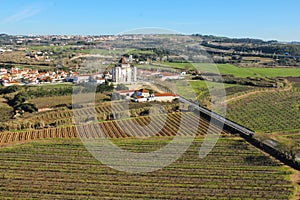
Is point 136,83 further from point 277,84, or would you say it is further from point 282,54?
point 282,54

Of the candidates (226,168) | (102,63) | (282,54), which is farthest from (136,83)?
(282,54)

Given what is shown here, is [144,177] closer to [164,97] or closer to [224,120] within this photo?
[224,120]

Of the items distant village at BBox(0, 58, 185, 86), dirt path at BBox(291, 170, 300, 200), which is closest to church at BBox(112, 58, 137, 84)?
distant village at BBox(0, 58, 185, 86)

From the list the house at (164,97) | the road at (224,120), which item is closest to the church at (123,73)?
the house at (164,97)

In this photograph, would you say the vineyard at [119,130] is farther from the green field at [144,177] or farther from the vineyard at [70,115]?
the green field at [144,177]

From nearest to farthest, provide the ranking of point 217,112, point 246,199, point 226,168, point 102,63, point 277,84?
1. point 246,199
2. point 226,168
3. point 217,112
4. point 277,84
5. point 102,63

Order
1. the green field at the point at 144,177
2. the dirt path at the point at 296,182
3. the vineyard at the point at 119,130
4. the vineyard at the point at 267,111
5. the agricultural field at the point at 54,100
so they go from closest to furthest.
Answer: the dirt path at the point at 296,182
the green field at the point at 144,177
the vineyard at the point at 119,130
the vineyard at the point at 267,111
the agricultural field at the point at 54,100
